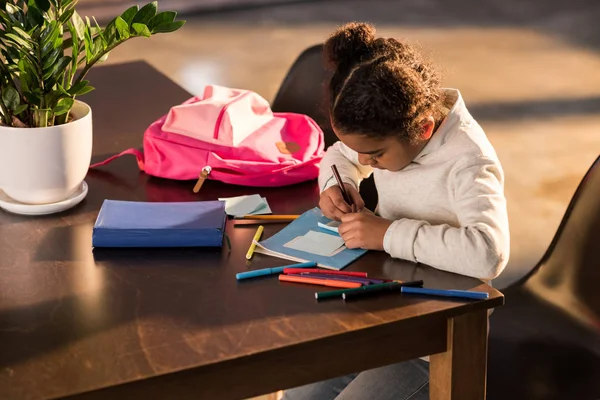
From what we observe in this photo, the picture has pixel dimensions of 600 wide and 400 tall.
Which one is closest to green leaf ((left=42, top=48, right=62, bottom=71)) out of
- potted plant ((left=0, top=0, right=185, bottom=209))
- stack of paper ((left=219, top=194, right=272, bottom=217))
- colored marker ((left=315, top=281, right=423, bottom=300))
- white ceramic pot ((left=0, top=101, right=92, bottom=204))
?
potted plant ((left=0, top=0, right=185, bottom=209))

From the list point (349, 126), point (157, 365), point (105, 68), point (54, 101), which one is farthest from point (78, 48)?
point (105, 68)

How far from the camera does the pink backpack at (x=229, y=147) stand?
5.71 feet

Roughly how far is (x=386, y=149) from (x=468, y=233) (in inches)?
8.0

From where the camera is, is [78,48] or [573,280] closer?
[78,48]

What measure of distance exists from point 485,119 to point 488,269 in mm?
3170

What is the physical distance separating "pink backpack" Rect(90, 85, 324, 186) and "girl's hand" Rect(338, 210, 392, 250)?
30 centimetres

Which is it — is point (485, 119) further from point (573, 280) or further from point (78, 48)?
point (78, 48)

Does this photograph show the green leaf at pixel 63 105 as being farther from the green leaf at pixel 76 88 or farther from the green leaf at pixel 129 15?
the green leaf at pixel 129 15

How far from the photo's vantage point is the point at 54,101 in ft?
5.08

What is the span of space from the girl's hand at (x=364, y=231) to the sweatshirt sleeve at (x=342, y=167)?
0.19 metres

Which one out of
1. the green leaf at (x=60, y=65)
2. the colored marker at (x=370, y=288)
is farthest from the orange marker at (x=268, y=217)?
the green leaf at (x=60, y=65)

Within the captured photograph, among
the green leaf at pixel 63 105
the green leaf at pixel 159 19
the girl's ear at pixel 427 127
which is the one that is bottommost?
the girl's ear at pixel 427 127

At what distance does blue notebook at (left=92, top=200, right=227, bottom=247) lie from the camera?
146 centimetres

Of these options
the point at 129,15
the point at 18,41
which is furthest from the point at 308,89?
the point at 18,41
